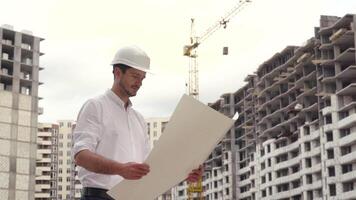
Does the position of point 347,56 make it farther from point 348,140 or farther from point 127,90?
point 127,90

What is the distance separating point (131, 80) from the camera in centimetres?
489

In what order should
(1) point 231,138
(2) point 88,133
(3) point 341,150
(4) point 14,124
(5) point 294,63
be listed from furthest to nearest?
(1) point 231,138 → (5) point 294,63 → (4) point 14,124 → (3) point 341,150 → (2) point 88,133

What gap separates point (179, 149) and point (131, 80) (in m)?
0.56

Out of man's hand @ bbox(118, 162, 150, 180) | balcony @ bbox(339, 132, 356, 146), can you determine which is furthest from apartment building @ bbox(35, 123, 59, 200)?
man's hand @ bbox(118, 162, 150, 180)

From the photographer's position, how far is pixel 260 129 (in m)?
116

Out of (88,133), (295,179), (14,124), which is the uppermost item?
(14,124)

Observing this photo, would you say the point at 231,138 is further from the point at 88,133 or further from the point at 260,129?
the point at 88,133

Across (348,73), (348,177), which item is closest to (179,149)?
(348,177)

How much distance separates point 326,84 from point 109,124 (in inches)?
3411

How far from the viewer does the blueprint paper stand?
4.66 m

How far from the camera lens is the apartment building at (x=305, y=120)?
84.6m

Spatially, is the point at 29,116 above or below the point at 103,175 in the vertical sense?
above

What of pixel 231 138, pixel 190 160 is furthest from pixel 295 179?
pixel 190 160

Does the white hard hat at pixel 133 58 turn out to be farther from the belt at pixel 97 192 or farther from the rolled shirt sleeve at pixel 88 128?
the belt at pixel 97 192
